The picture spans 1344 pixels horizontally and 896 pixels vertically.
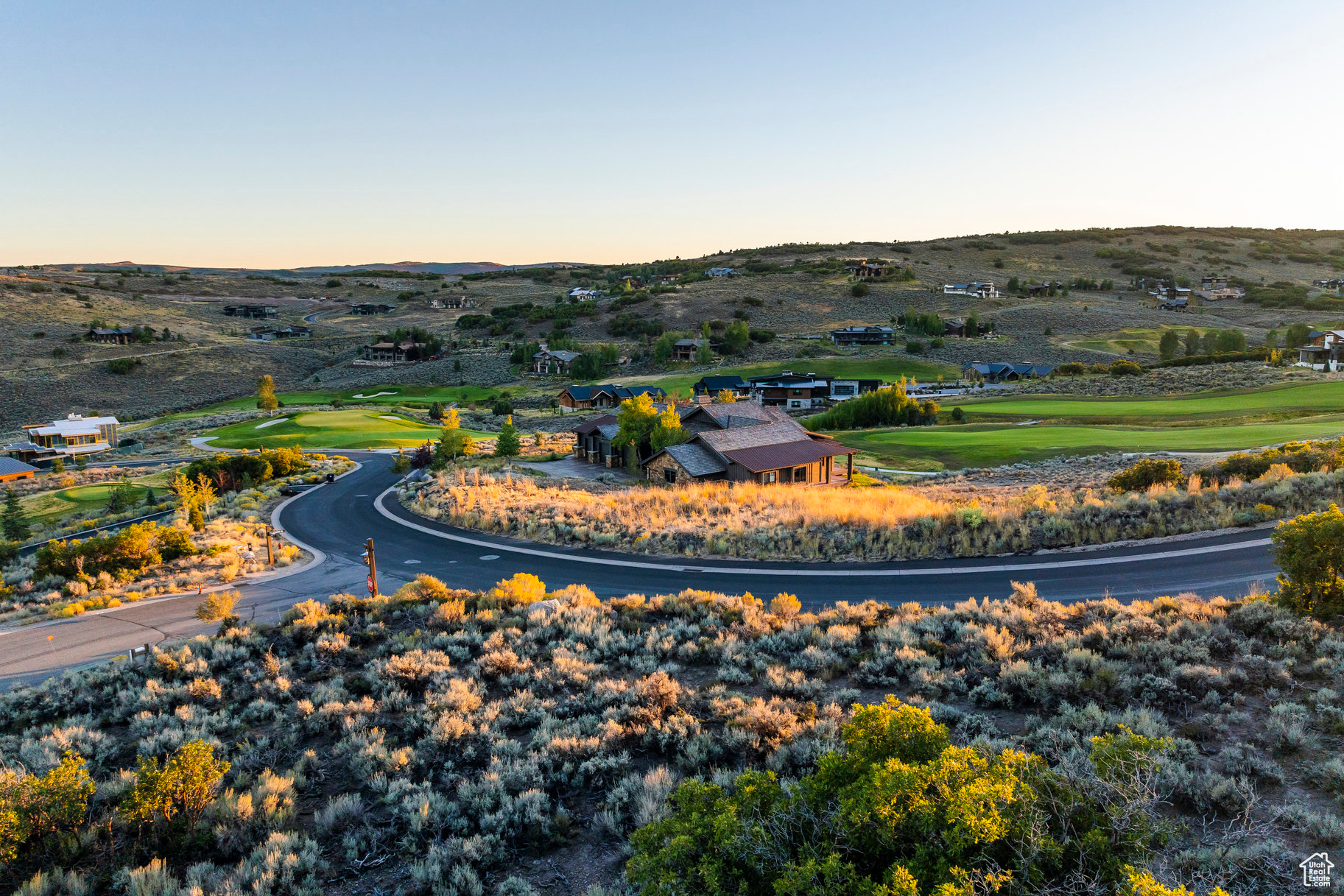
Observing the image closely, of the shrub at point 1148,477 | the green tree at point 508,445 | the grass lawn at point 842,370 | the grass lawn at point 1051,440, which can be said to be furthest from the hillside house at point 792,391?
the shrub at point 1148,477

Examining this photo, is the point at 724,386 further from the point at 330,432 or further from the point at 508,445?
the point at 330,432

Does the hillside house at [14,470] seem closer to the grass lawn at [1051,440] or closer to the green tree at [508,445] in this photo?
the green tree at [508,445]

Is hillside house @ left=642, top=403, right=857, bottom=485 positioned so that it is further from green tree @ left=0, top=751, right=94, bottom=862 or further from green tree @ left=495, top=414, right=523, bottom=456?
green tree @ left=0, top=751, right=94, bottom=862

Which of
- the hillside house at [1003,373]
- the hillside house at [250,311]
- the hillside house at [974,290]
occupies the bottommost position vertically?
the hillside house at [1003,373]

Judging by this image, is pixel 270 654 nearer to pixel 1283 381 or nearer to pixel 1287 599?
pixel 1287 599

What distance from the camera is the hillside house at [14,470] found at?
47344 millimetres

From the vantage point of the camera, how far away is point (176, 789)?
7.96 metres

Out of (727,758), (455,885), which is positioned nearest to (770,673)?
(727,758)

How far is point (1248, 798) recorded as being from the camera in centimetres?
701

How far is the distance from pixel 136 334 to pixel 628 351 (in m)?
77.8

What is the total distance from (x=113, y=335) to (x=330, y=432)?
70.2 meters

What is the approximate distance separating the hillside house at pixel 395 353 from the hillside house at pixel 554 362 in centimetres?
2306

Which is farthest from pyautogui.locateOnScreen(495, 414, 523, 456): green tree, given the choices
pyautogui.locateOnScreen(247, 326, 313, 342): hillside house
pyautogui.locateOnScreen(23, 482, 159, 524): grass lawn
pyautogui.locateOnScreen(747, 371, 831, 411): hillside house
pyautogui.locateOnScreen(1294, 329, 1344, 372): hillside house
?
pyautogui.locateOnScreen(247, 326, 313, 342): hillside house

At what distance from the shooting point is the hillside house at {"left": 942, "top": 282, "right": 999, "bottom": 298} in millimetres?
144125
